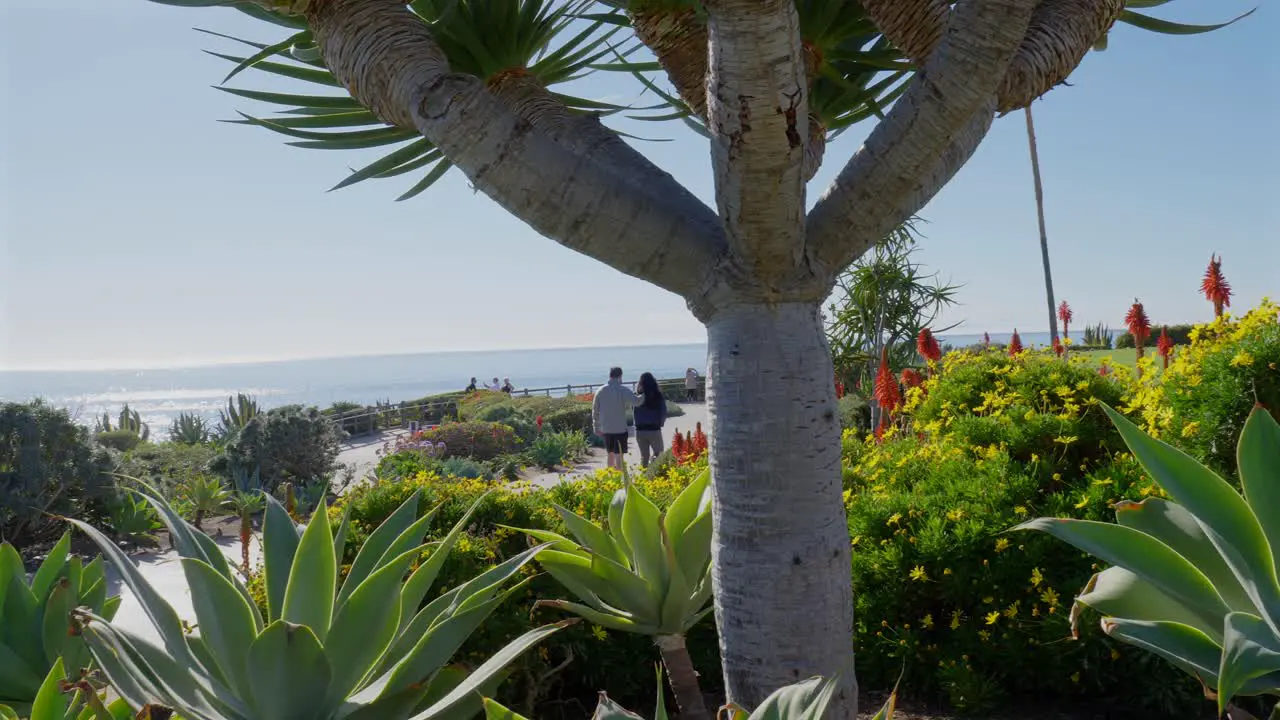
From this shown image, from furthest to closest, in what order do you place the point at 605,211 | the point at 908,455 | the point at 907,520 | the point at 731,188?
the point at 908,455 < the point at 907,520 < the point at 605,211 < the point at 731,188

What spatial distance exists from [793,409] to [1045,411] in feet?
11.6

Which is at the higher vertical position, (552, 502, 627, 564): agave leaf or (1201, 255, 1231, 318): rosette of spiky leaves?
(1201, 255, 1231, 318): rosette of spiky leaves

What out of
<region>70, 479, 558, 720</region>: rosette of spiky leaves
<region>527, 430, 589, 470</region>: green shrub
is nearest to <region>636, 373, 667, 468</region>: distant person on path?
<region>527, 430, 589, 470</region>: green shrub

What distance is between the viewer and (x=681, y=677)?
2.77m

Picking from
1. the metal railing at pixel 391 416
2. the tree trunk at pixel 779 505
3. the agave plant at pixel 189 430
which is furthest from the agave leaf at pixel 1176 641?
the agave plant at pixel 189 430

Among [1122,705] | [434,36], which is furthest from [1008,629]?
[434,36]

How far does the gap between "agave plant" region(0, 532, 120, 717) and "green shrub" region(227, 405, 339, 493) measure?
32.5 feet

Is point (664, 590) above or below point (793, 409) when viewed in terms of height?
below

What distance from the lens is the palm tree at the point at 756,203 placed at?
6.86 ft

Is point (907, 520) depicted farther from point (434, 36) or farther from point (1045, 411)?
point (434, 36)

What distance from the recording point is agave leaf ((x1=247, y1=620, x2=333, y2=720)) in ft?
6.09

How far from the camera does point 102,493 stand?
9.27 meters

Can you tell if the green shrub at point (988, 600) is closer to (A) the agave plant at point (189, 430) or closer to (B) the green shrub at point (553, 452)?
(B) the green shrub at point (553, 452)

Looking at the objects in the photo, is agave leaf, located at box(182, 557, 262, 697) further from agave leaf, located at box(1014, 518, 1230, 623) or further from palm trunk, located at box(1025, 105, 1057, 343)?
palm trunk, located at box(1025, 105, 1057, 343)
